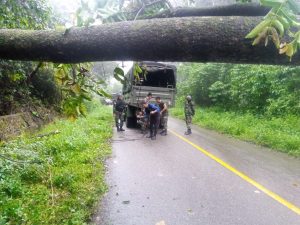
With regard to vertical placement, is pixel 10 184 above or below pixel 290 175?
above

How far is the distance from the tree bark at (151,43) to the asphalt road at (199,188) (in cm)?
272

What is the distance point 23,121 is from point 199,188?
8014 mm

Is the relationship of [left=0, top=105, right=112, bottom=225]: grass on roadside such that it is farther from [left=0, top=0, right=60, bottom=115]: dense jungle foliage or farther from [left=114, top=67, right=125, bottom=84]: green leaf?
[left=114, top=67, right=125, bottom=84]: green leaf

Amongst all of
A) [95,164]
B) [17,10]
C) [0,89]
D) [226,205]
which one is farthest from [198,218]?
[0,89]

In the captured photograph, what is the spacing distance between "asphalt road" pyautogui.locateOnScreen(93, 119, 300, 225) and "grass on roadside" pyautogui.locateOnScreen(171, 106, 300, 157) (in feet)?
3.54

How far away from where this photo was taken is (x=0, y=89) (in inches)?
475

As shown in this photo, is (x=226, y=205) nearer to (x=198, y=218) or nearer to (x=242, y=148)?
(x=198, y=218)

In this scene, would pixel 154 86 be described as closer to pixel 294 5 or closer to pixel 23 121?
pixel 23 121

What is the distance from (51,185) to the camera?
19.0 ft

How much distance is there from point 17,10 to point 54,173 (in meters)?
3.30

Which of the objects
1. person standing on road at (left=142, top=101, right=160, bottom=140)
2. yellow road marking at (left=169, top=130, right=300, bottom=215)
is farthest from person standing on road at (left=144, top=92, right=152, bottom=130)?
yellow road marking at (left=169, top=130, right=300, bottom=215)

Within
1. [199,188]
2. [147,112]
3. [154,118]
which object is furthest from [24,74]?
[199,188]

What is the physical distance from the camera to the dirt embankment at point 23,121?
10.5 meters

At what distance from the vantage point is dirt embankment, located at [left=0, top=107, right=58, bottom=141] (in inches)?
412
